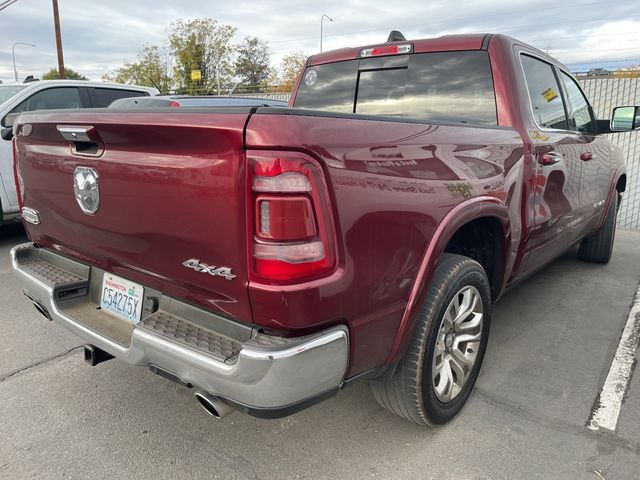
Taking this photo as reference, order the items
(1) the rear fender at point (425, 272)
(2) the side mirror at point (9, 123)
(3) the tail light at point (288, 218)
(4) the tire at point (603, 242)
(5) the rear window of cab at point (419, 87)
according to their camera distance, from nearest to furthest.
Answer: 1. (3) the tail light at point (288, 218)
2. (1) the rear fender at point (425, 272)
3. (5) the rear window of cab at point (419, 87)
4. (2) the side mirror at point (9, 123)
5. (4) the tire at point (603, 242)

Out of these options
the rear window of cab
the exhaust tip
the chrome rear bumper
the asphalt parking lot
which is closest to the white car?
the asphalt parking lot

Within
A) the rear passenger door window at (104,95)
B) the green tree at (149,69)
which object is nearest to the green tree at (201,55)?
the green tree at (149,69)

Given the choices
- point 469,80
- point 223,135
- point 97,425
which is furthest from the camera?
point 469,80

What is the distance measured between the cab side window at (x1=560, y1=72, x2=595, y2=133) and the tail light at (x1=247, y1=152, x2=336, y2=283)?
2985mm

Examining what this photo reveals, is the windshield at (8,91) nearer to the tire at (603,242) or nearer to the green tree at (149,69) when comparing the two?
the tire at (603,242)

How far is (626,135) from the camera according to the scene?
26.1ft

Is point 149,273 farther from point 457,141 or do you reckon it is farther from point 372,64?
point 372,64

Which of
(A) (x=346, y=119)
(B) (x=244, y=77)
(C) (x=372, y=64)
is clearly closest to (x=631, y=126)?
(C) (x=372, y=64)

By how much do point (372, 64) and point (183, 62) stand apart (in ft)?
134

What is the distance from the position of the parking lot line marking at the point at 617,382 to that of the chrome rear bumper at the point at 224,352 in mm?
1641

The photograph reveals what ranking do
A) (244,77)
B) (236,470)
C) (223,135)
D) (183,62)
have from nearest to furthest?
(223,135) < (236,470) < (183,62) < (244,77)

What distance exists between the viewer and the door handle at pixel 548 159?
3.01 meters

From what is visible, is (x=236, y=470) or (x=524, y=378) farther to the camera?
(x=524, y=378)

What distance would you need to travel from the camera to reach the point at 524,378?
2.98 meters
